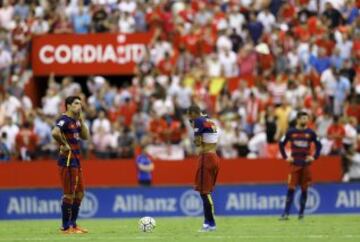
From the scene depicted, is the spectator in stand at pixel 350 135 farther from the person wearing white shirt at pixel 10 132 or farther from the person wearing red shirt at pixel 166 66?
the person wearing white shirt at pixel 10 132

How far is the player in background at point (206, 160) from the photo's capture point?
18.7 meters

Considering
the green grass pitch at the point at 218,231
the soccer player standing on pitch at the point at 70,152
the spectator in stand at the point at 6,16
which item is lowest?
the green grass pitch at the point at 218,231

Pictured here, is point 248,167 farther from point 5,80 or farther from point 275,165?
point 5,80

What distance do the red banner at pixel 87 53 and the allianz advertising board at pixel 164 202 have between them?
7.02 metres

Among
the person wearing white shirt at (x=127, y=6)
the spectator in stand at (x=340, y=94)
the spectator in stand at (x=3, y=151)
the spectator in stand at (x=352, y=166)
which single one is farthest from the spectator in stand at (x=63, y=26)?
the spectator in stand at (x=352, y=166)

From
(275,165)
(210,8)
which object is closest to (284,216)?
(275,165)

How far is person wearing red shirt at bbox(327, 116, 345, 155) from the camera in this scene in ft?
94.9

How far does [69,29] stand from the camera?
3344 cm

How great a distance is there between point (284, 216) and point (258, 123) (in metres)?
6.58

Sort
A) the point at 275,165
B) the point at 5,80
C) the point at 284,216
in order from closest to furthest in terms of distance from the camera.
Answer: the point at 284,216
the point at 275,165
the point at 5,80

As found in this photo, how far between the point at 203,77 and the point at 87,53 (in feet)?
13.7

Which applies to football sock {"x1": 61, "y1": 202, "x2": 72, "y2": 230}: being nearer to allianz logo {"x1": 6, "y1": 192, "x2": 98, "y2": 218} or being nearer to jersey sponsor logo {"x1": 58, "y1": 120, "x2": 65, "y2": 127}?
jersey sponsor logo {"x1": 58, "y1": 120, "x2": 65, "y2": 127}

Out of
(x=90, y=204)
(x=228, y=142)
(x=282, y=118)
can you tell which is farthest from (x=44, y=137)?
(x=282, y=118)

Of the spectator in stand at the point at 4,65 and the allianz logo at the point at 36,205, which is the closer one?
the allianz logo at the point at 36,205
